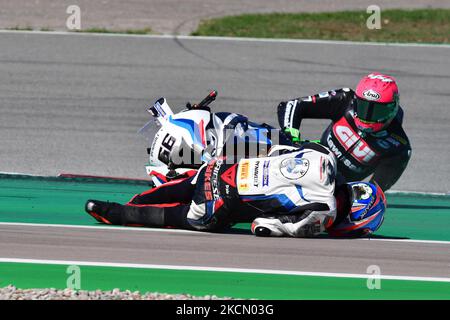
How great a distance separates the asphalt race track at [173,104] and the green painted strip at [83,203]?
454 mm

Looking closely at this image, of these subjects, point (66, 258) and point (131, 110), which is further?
point (131, 110)

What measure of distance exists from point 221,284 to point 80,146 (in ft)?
18.8

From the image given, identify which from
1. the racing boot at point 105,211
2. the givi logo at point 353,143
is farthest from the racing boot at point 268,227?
the givi logo at point 353,143

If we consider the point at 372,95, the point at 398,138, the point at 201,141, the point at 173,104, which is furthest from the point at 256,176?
the point at 173,104

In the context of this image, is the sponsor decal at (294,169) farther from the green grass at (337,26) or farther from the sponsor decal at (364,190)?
the green grass at (337,26)

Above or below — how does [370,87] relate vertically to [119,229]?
above

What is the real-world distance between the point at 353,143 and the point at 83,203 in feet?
8.37

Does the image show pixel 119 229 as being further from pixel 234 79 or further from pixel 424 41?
pixel 424 41

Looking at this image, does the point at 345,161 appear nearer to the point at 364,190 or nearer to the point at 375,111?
the point at 375,111

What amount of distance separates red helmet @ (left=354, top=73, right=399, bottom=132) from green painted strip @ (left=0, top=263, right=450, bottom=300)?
2.26 m

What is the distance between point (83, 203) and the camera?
34.4 ft

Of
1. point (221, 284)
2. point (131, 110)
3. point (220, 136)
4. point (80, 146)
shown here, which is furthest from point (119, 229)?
point (131, 110)

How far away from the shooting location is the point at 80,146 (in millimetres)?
13023

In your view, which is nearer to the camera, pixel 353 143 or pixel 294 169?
pixel 294 169
